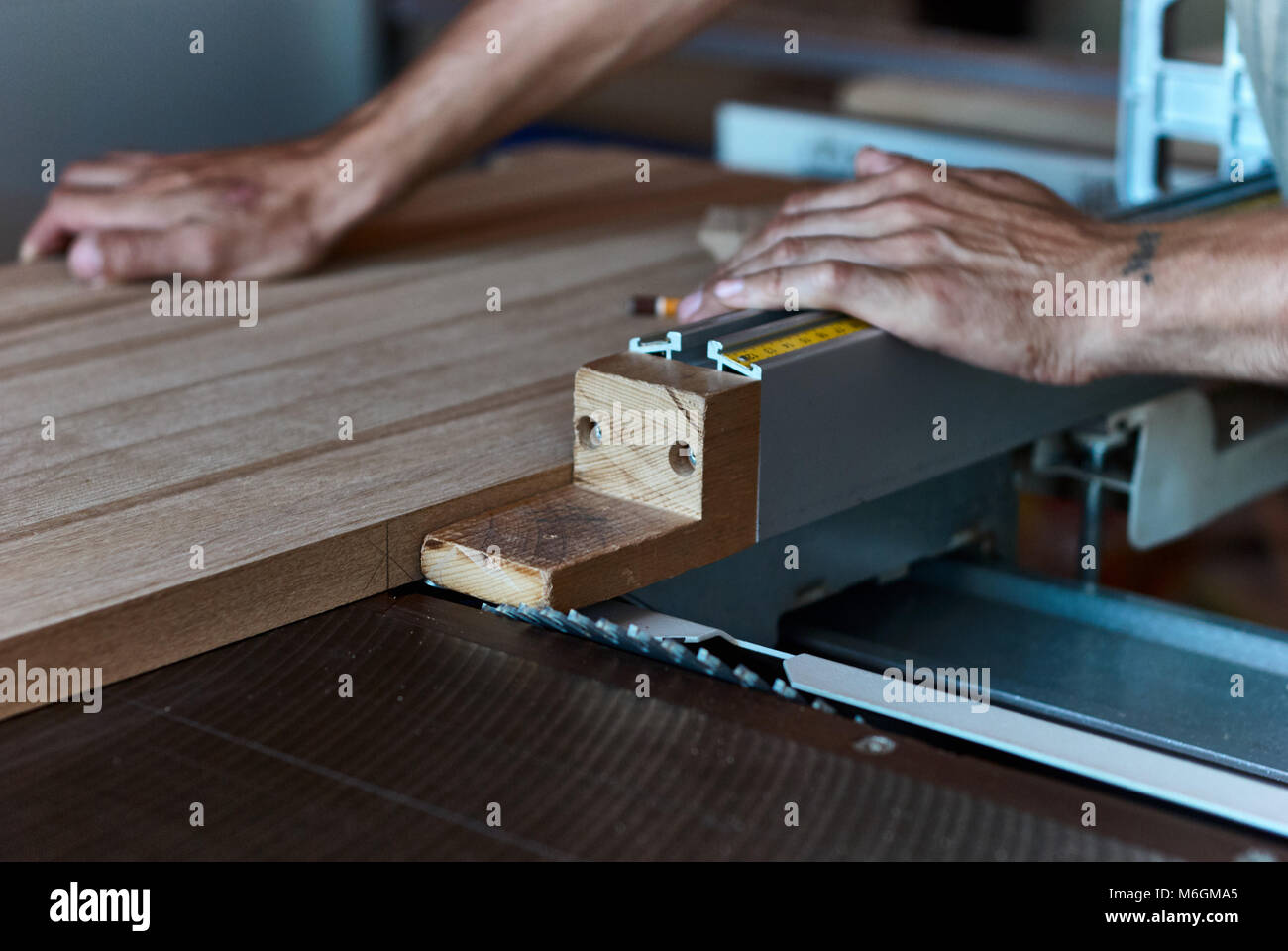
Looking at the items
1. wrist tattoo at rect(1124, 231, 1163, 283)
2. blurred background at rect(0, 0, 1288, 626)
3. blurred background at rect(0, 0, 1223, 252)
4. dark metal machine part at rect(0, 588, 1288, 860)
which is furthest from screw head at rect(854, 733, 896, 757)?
blurred background at rect(0, 0, 1223, 252)

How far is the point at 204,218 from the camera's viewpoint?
51.4 inches

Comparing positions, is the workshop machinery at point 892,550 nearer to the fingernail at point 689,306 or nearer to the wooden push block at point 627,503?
the wooden push block at point 627,503

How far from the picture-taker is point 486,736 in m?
0.70

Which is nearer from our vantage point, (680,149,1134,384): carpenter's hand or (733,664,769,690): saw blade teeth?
(733,664,769,690): saw blade teeth

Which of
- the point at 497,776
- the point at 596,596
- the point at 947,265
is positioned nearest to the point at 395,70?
the point at 947,265

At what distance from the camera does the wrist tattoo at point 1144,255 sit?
99 cm

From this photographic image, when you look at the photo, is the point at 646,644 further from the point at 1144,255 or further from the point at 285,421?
the point at 1144,255

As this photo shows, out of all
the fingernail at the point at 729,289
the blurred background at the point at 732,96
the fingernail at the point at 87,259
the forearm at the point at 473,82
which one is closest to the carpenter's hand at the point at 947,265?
the fingernail at the point at 729,289

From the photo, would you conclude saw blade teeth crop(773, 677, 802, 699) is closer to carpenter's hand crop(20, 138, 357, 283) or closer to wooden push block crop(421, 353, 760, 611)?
wooden push block crop(421, 353, 760, 611)

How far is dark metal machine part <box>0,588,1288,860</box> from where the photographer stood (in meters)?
0.62

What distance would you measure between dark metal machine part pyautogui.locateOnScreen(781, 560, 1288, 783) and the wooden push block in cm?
23

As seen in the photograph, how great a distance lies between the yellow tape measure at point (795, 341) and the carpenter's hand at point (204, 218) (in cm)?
55
